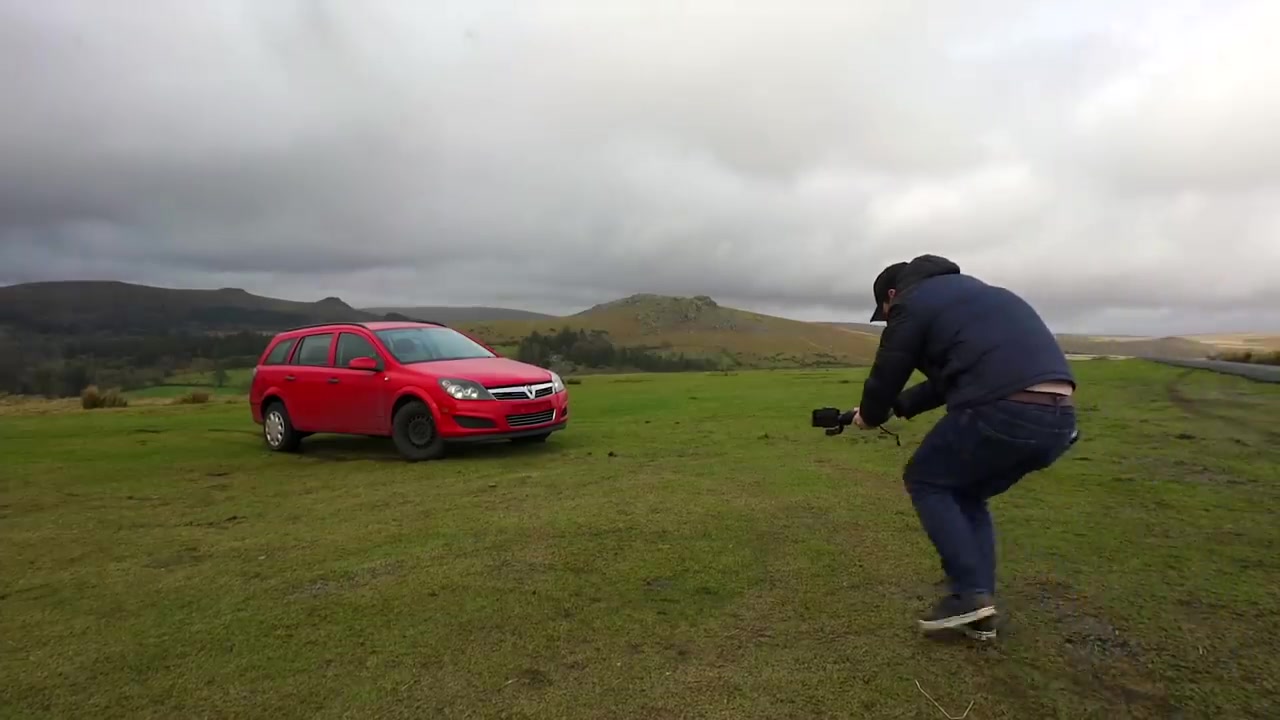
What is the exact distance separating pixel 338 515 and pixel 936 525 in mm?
4510

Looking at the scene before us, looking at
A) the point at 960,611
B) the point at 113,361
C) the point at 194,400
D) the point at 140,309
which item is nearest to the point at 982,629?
the point at 960,611

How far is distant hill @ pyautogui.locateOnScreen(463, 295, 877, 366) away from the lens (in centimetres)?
10299

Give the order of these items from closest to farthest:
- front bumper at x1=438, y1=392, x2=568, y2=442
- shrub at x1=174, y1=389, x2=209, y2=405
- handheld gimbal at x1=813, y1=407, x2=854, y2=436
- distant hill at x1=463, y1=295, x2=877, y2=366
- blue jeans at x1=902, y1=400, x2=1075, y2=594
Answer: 1. blue jeans at x1=902, y1=400, x2=1075, y2=594
2. handheld gimbal at x1=813, y1=407, x2=854, y2=436
3. front bumper at x1=438, y1=392, x2=568, y2=442
4. shrub at x1=174, y1=389, x2=209, y2=405
5. distant hill at x1=463, y1=295, x2=877, y2=366

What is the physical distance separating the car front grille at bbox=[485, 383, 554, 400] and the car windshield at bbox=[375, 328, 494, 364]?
1.07 m

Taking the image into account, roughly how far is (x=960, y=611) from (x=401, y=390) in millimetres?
7113

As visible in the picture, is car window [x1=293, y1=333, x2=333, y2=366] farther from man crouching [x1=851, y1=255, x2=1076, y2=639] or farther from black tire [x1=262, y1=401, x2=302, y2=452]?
man crouching [x1=851, y1=255, x2=1076, y2=639]

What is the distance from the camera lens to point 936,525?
337cm

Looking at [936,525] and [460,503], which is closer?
[936,525]

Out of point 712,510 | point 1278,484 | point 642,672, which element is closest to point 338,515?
point 712,510

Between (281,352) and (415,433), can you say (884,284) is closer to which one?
(415,433)

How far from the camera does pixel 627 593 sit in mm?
4043

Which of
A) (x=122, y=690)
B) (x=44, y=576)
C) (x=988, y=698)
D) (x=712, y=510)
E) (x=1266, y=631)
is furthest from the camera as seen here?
(x=712, y=510)

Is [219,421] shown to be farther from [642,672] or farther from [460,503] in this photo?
[642,672]

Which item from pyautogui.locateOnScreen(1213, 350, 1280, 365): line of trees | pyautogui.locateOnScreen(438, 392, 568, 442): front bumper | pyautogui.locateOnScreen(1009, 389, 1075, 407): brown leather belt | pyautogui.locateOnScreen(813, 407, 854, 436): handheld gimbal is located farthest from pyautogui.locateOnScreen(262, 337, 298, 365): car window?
pyautogui.locateOnScreen(1213, 350, 1280, 365): line of trees
